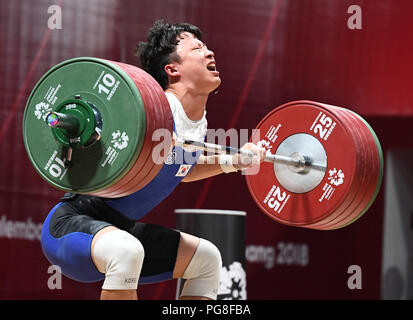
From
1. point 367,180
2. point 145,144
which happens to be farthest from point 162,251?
point 367,180

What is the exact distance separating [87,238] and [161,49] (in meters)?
1.12

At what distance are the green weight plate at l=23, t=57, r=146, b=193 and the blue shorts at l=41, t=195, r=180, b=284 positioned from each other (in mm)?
237

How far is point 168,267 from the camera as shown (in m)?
3.24

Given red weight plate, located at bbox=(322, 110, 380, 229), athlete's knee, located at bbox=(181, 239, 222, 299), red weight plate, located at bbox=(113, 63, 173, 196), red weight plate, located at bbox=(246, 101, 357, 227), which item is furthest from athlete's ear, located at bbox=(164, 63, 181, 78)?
red weight plate, located at bbox=(322, 110, 380, 229)

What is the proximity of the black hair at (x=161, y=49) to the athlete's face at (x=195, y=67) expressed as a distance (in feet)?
0.13

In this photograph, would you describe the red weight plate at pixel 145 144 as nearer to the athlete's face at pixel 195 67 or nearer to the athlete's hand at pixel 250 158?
the athlete's face at pixel 195 67

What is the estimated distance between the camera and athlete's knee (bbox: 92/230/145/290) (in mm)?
2762

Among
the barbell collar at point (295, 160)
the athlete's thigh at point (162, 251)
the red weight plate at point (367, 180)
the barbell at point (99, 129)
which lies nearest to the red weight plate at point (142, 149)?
the barbell at point (99, 129)

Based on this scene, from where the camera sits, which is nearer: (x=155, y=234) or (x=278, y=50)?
(x=155, y=234)

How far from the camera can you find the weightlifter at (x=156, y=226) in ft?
9.22

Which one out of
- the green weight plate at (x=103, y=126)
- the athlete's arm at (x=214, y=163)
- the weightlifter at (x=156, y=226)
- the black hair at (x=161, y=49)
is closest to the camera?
the green weight plate at (x=103, y=126)
